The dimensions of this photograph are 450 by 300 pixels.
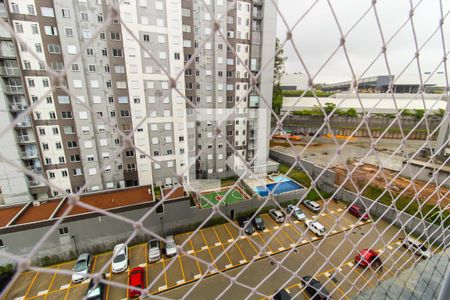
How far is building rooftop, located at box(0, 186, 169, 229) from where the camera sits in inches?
122

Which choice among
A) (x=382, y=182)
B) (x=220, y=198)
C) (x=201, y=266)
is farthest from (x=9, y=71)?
(x=382, y=182)

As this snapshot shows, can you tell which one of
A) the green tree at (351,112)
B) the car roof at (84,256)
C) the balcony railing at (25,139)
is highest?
the green tree at (351,112)

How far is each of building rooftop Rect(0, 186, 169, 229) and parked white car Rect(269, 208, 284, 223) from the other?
1.79 m

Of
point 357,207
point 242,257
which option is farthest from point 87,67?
point 357,207

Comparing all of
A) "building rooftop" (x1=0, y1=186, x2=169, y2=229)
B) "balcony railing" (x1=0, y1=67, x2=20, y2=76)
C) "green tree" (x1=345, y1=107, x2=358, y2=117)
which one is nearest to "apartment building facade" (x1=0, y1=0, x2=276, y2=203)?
"balcony railing" (x1=0, y1=67, x2=20, y2=76)

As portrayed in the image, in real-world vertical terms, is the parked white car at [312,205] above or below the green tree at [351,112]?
below

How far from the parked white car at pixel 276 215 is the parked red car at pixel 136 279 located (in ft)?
7.94

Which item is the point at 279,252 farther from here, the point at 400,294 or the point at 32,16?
the point at 32,16

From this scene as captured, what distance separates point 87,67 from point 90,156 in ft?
5.63

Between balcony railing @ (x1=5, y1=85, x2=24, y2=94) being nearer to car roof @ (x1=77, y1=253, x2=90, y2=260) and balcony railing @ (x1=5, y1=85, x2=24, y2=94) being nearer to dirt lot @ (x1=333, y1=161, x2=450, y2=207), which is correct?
car roof @ (x1=77, y1=253, x2=90, y2=260)

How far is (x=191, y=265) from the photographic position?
304cm

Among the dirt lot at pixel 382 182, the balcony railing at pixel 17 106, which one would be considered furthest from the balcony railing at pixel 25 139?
the dirt lot at pixel 382 182

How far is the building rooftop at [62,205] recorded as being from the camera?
3090 millimetres

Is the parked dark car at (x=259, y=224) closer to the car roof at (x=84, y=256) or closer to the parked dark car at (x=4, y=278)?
the car roof at (x=84, y=256)
